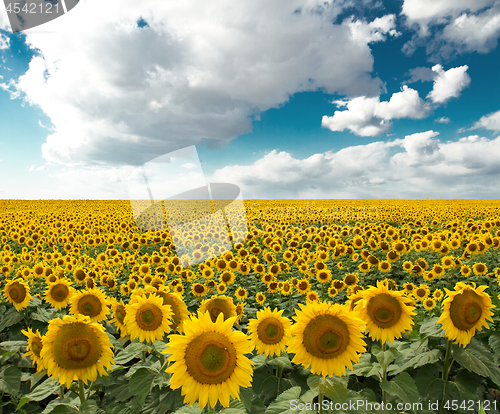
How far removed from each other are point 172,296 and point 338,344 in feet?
6.82

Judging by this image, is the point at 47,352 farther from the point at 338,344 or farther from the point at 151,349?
the point at 338,344

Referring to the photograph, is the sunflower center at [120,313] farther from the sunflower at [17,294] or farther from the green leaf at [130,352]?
the sunflower at [17,294]

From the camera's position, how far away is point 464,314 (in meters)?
2.98

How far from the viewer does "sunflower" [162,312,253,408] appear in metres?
2.41

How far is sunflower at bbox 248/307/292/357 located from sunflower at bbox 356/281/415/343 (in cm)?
86

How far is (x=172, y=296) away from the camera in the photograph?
3.79 metres

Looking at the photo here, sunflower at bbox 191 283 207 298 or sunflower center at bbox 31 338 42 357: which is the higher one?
sunflower center at bbox 31 338 42 357

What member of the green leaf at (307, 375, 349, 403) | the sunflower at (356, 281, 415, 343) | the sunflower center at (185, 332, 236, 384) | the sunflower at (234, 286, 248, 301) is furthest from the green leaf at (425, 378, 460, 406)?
the sunflower at (234, 286, 248, 301)

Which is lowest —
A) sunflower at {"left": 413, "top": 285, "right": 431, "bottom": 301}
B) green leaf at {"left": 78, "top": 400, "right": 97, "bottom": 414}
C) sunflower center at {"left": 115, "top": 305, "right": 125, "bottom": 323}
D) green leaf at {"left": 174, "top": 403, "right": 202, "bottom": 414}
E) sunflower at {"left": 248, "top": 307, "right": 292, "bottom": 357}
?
sunflower at {"left": 413, "top": 285, "right": 431, "bottom": 301}

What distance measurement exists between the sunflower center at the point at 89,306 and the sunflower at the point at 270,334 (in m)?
2.24

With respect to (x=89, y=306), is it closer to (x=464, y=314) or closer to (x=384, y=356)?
(x=384, y=356)

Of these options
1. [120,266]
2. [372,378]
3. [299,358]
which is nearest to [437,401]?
[372,378]

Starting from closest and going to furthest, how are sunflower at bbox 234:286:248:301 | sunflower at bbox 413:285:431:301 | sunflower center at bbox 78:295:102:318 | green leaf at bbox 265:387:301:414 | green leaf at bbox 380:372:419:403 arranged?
green leaf at bbox 265:387:301:414 < green leaf at bbox 380:372:419:403 < sunflower center at bbox 78:295:102:318 < sunflower at bbox 413:285:431:301 < sunflower at bbox 234:286:248:301

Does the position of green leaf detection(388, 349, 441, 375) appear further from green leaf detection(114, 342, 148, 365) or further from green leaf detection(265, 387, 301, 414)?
green leaf detection(114, 342, 148, 365)
